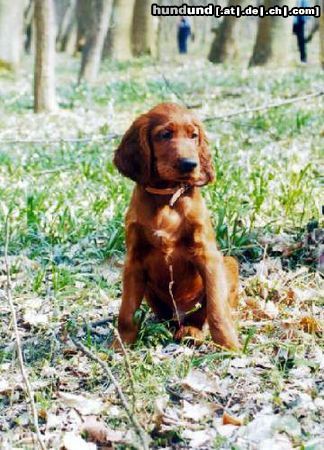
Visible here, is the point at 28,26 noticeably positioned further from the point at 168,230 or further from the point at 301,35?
the point at 168,230

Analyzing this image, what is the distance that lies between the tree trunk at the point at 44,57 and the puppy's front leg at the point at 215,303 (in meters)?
8.91

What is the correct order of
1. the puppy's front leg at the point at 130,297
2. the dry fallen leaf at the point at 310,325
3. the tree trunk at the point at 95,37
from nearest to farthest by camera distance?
the puppy's front leg at the point at 130,297 → the dry fallen leaf at the point at 310,325 → the tree trunk at the point at 95,37

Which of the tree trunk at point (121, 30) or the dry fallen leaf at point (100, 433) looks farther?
the tree trunk at point (121, 30)

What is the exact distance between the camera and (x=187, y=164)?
11.9 ft

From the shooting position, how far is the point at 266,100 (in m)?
12.7

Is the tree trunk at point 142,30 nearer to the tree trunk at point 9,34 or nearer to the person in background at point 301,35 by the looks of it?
the tree trunk at point 9,34

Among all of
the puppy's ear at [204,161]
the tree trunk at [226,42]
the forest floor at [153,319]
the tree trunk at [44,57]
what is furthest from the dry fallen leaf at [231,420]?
the tree trunk at [226,42]

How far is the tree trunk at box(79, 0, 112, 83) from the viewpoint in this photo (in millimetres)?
14781

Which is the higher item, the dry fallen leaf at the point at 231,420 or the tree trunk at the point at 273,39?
the tree trunk at the point at 273,39

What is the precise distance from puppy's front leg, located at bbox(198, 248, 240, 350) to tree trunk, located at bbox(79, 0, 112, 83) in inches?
451

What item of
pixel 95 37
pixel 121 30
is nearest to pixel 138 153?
pixel 95 37

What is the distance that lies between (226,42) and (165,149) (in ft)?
57.9

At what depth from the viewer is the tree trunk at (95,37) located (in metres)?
14.8

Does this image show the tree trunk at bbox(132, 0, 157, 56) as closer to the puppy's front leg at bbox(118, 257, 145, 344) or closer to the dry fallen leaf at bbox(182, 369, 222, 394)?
the puppy's front leg at bbox(118, 257, 145, 344)
